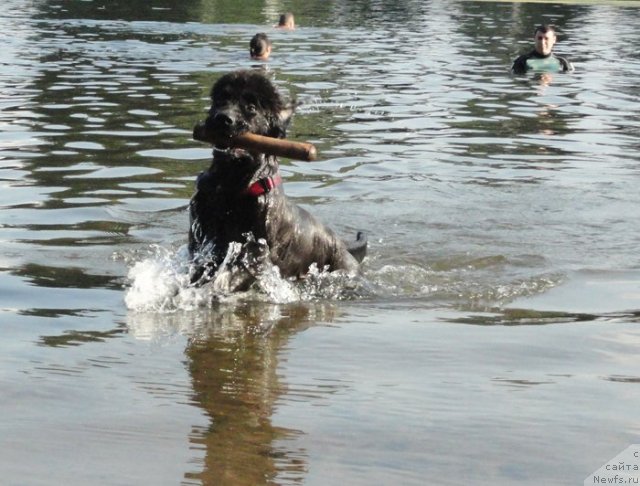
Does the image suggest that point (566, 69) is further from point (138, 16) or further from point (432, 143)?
point (138, 16)

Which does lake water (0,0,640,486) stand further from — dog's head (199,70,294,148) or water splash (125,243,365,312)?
dog's head (199,70,294,148)

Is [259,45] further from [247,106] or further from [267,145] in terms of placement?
[267,145]

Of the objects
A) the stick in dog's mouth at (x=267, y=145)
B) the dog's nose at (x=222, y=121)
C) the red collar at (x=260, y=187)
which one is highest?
the dog's nose at (x=222, y=121)

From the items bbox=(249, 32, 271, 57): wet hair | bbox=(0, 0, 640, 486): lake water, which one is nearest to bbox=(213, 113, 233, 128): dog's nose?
bbox=(0, 0, 640, 486): lake water

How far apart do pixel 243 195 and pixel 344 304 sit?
91 cm

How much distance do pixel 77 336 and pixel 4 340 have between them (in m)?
0.37

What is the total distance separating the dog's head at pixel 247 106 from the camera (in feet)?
22.9

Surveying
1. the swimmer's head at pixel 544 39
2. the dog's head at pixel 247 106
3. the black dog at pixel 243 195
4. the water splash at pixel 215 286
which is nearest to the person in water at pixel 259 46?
the swimmer's head at pixel 544 39

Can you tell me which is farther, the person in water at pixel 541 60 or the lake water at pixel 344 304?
the person in water at pixel 541 60

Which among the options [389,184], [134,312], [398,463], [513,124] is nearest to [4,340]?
[134,312]

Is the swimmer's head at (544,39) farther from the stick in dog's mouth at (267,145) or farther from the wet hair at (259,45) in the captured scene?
the stick in dog's mouth at (267,145)

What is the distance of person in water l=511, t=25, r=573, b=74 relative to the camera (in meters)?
21.1

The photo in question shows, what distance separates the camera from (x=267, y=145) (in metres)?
6.77

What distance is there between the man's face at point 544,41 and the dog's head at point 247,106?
1433 cm
